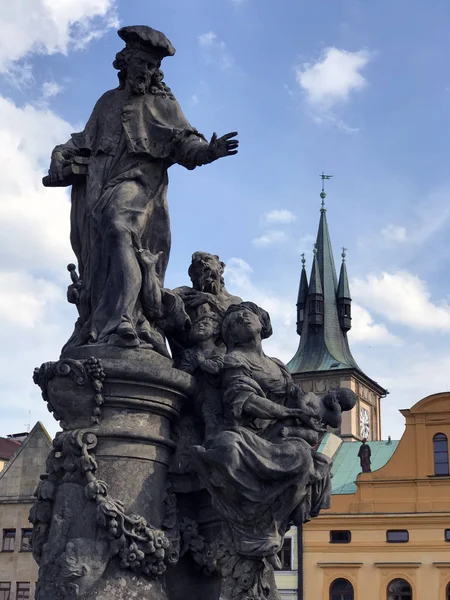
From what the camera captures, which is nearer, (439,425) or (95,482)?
(95,482)

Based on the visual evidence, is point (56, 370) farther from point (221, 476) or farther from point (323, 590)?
point (323, 590)

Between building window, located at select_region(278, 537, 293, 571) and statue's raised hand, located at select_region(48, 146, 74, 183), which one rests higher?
building window, located at select_region(278, 537, 293, 571)

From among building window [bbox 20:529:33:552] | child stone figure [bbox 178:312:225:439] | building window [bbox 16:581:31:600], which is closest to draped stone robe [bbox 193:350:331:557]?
child stone figure [bbox 178:312:225:439]

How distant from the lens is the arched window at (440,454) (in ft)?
136

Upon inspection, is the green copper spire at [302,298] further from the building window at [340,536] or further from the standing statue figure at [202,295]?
the standing statue figure at [202,295]

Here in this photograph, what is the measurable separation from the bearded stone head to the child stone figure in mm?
272

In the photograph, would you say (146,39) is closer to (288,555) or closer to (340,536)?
(340,536)

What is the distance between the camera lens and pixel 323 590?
136 ft

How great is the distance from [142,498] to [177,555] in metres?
0.43

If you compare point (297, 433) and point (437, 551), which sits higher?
point (437, 551)

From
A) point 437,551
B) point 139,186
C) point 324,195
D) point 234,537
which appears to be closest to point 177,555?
point 234,537

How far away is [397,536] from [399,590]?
7.25 feet

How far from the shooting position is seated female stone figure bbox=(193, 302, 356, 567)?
6039mm

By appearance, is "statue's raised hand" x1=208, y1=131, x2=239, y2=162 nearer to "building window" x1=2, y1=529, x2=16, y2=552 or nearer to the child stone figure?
the child stone figure
